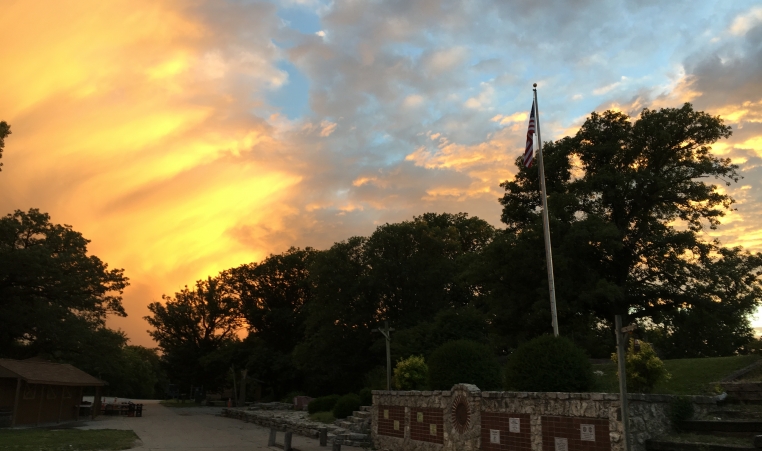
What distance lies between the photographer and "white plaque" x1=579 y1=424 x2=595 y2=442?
11688 millimetres

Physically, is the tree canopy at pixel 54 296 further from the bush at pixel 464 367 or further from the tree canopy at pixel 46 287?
the bush at pixel 464 367

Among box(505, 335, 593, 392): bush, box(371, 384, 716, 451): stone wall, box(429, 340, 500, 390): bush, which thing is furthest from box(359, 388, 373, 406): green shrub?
box(505, 335, 593, 392): bush

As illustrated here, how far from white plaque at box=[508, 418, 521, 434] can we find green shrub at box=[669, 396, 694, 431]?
3.37 m

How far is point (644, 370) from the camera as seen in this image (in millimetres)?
13633

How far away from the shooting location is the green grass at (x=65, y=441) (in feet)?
61.3

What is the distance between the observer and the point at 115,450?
1939cm

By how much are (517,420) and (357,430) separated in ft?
34.1

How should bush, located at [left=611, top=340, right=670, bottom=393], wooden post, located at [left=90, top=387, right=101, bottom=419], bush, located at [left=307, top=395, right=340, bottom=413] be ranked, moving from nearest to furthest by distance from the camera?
bush, located at [left=611, top=340, right=670, bottom=393] < bush, located at [left=307, top=395, right=340, bottom=413] < wooden post, located at [left=90, top=387, right=101, bottom=419]

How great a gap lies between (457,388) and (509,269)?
55.4ft

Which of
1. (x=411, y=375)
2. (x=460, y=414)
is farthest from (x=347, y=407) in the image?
(x=460, y=414)

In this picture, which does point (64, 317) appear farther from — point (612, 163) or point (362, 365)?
point (612, 163)

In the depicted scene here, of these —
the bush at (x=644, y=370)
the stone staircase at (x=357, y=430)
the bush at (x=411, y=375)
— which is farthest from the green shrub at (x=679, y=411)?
the stone staircase at (x=357, y=430)

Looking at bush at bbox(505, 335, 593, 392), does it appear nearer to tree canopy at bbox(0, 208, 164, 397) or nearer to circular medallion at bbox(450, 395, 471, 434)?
circular medallion at bbox(450, 395, 471, 434)

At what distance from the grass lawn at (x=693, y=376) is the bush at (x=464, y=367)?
3.23 metres
